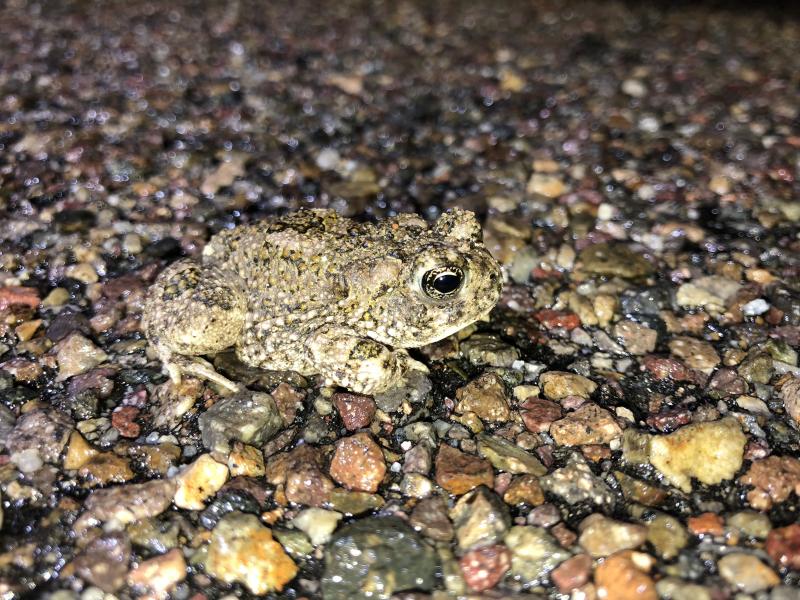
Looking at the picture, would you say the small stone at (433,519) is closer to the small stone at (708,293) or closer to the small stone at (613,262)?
the small stone at (613,262)

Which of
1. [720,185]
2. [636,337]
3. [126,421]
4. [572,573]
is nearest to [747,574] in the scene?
[572,573]

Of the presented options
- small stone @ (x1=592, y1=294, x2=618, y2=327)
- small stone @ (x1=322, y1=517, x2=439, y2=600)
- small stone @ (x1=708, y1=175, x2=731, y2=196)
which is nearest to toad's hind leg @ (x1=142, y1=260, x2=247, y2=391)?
small stone @ (x1=322, y1=517, x2=439, y2=600)

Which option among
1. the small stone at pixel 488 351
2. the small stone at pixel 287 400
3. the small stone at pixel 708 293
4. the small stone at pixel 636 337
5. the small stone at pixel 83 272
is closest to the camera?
the small stone at pixel 287 400

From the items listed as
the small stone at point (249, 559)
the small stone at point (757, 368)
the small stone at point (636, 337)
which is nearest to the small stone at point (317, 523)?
the small stone at point (249, 559)

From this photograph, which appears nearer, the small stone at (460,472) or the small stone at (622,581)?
the small stone at (622,581)

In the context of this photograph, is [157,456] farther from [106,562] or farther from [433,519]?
[433,519]
